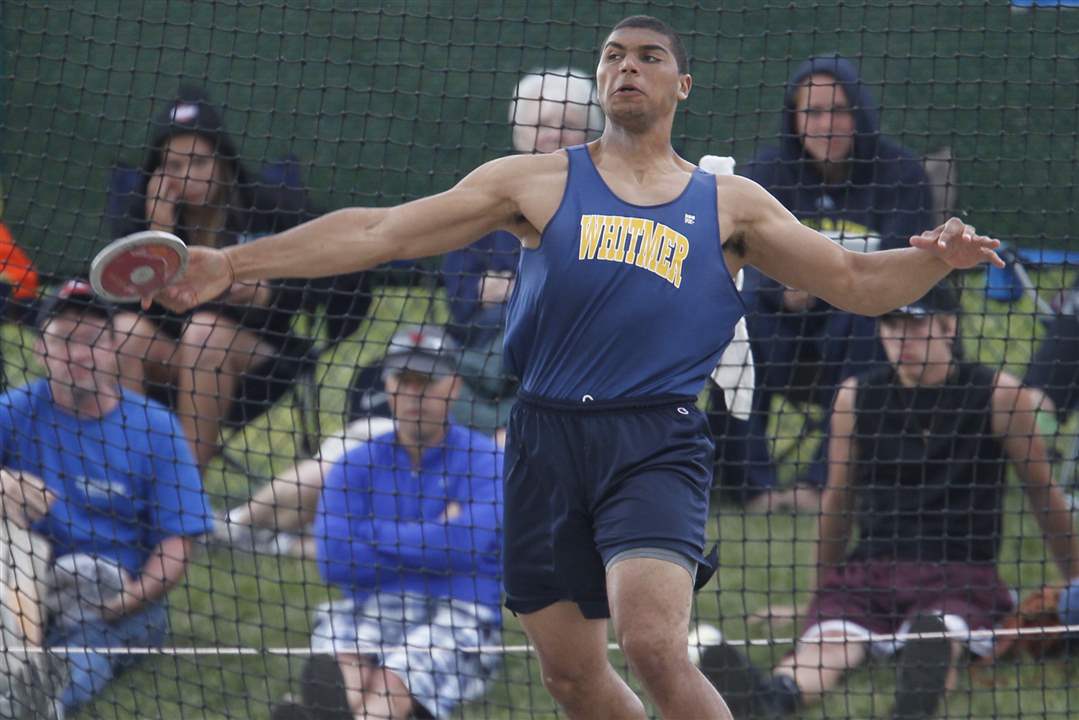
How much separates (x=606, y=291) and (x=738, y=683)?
6.35ft

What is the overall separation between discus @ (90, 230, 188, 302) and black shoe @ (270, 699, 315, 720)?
1.90 m

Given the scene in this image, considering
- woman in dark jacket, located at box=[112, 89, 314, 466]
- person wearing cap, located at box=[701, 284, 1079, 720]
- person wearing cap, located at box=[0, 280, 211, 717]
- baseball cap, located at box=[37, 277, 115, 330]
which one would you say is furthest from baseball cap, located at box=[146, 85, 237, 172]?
person wearing cap, located at box=[701, 284, 1079, 720]

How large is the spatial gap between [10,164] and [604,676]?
488 cm

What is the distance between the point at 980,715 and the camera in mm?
4848

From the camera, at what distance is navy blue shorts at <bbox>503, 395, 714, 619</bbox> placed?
3293 millimetres

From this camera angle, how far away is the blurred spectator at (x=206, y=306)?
5.82 meters

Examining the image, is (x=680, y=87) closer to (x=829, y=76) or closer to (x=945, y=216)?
(x=829, y=76)

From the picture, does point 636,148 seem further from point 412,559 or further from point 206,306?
point 206,306

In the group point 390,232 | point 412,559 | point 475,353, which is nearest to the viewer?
point 390,232

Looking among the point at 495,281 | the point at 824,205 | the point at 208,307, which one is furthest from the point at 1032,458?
the point at 208,307

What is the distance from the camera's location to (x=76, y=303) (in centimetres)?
530

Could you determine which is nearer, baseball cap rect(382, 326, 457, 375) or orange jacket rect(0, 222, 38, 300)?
orange jacket rect(0, 222, 38, 300)

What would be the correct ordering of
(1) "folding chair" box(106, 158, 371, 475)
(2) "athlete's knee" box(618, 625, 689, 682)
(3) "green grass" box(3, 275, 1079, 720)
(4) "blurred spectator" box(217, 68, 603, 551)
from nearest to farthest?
(2) "athlete's knee" box(618, 625, 689, 682)
(3) "green grass" box(3, 275, 1079, 720)
(4) "blurred spectator" box(217, 68, 603, 551)
(1) "folding chair" box(106, 158, 371, 475)

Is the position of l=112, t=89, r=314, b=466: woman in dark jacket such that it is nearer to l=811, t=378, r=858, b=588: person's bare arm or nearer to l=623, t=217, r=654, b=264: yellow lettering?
l=811, t=378, r=858, b=588: person's bare arm
